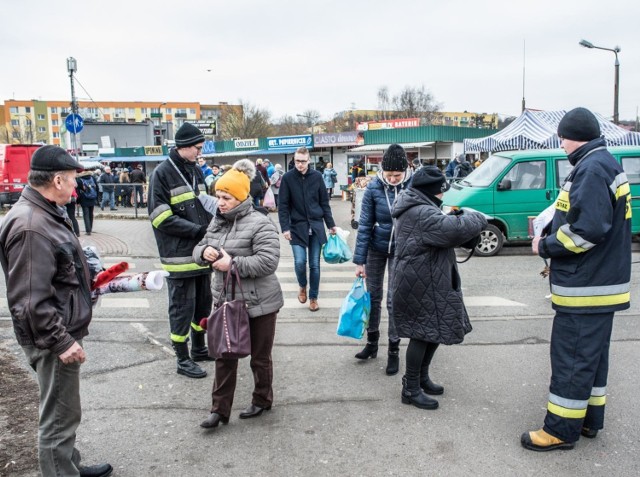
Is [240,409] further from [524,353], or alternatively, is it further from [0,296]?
[0,296]

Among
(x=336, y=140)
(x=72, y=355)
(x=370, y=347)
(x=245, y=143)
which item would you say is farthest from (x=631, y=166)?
(x=245, y=143)

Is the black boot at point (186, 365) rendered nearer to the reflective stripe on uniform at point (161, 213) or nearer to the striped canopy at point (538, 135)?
the reflective stripe on uniform at point (161, 213)

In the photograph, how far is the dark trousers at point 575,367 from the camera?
134 inches

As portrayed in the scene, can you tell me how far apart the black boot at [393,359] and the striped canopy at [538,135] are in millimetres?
Result: 13513

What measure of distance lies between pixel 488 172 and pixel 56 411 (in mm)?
9683

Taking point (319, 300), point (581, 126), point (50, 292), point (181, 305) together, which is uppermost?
point (581, 126)

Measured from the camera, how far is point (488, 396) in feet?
14.3

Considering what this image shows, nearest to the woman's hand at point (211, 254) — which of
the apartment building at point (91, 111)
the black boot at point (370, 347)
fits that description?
the black boot at point (370, 347)

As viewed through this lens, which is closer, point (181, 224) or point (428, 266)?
point (428, 266)

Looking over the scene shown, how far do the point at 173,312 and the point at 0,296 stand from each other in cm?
450

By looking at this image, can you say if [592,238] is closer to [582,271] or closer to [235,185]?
[582,271]

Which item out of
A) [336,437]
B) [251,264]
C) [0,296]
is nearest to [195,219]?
[251,264]

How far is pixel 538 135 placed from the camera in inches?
669

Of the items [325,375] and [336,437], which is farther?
[325,375]
